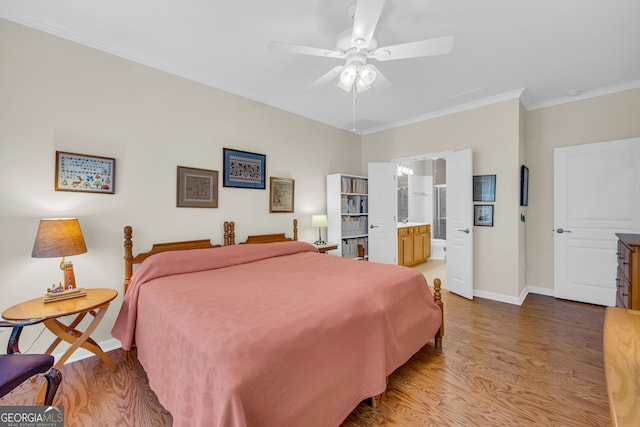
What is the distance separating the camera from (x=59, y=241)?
1.92 meters

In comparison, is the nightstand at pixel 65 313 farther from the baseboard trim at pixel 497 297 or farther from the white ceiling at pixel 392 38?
the baseboard trim at pixel 497 297

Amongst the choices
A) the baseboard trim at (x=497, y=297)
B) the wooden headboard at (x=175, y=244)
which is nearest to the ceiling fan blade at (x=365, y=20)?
the wooden headboard at (x=175, y=244)

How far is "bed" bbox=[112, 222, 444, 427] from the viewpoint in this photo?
1.11 meters

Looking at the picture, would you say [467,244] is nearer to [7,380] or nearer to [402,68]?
[402,68]

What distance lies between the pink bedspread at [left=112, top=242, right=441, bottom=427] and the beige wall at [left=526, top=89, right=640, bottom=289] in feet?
8.40

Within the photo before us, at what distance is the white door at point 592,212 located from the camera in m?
3.20

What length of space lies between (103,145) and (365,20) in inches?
93.9

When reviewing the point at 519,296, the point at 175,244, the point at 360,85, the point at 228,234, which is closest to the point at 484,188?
the point at 519,296

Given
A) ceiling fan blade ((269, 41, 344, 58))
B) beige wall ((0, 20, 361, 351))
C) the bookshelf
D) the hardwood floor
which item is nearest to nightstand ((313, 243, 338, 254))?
the bookshelf

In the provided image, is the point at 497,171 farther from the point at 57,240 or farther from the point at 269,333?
the point at 57,240

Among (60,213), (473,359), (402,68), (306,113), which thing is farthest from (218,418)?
(306,113)

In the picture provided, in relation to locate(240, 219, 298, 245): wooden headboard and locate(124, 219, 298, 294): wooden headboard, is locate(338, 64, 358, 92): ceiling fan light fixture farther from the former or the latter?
locate(240, 219, 298, 245): wooden headboard

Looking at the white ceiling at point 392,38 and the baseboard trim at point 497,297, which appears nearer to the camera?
the white ceiling at point 392,38

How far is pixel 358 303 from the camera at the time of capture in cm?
165
